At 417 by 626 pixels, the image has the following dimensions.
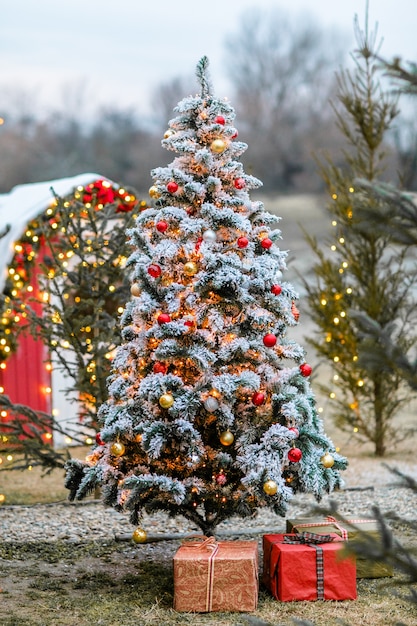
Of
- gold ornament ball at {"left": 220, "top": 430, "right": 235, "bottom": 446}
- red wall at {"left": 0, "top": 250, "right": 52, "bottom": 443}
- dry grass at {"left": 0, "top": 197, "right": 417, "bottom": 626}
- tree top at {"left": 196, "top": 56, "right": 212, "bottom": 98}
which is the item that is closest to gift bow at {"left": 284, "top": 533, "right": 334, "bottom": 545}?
dry grass at {"left": 0, "top": 197, "right": 417, "bottom": 626}

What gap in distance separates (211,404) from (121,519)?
2616 millimetres

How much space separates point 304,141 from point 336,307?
12788 millimetres

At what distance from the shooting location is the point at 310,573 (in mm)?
5727

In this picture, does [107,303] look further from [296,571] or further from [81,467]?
[296,571]

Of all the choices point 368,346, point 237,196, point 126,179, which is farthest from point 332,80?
point 368,346

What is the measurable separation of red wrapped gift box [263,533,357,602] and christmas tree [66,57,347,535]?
0.34 meters

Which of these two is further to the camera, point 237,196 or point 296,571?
point 237,196

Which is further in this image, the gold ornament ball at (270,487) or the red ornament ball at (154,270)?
the red ornament ball at (154,270)

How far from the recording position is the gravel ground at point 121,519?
7.54 meters

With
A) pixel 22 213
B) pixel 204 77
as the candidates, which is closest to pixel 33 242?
pixel 22 213

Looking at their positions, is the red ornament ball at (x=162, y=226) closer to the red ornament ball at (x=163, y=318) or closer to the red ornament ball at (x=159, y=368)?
the red ornament ball at (x=163, y=318)

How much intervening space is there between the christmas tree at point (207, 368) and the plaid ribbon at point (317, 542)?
247mm

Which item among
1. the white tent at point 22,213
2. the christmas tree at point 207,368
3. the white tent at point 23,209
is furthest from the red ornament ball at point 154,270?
the white tent at point 22,213

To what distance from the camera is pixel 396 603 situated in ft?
18.8
